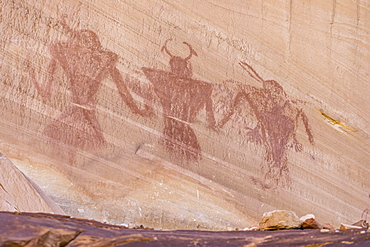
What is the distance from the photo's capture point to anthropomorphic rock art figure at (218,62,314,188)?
144cm

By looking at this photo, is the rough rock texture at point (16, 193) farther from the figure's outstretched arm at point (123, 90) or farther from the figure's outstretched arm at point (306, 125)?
the figure's outstretched arm at point (306, 125)

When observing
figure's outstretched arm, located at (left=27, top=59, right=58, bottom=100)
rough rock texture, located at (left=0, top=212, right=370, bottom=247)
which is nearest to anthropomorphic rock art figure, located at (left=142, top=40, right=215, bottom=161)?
figure's outstretched arm, located at (left=27, top=59, right=58, bottom=100)

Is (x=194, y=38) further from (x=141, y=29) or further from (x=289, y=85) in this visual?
(x=289, y=85)

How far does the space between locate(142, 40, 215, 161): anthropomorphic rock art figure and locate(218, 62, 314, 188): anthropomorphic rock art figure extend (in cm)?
9

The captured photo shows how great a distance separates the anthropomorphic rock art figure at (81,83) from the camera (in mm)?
1232

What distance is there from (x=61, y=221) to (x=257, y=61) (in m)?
1.01

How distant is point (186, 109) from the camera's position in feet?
4.49

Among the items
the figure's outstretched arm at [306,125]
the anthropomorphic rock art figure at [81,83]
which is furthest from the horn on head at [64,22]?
the figure's outstretched arm at [306,125]

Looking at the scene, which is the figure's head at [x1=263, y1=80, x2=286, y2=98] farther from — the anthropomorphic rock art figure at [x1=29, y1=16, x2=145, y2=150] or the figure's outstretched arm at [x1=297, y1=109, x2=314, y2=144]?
the anthropomorphic rock art figure at [x1=29, y1=16, x2=145, y2=150]

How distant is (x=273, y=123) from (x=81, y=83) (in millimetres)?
549

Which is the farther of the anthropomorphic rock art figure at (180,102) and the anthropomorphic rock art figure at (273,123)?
the anthropomorphic rock art figure at (273,123)

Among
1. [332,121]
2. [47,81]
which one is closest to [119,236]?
[47,81]

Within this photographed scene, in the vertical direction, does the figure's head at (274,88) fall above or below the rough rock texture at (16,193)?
above

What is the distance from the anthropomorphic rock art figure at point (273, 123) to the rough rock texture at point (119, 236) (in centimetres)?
79
